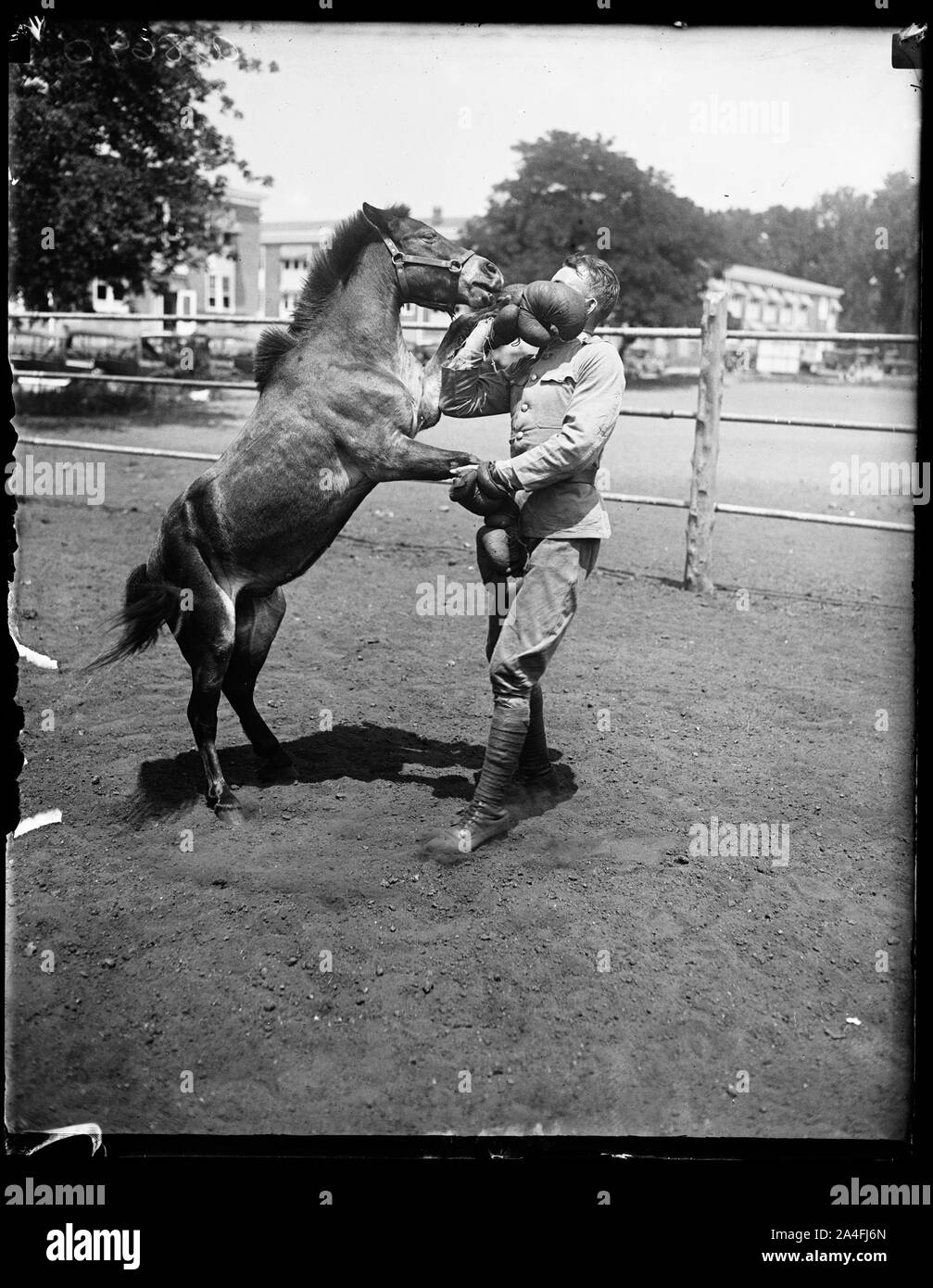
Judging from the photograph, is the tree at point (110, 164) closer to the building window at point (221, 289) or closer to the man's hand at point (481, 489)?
the man's hand at point (481, 489)

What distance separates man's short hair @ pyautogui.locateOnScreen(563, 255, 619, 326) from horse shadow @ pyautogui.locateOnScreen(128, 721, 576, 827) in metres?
1.96

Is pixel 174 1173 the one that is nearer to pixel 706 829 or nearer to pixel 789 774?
pixel 706 829

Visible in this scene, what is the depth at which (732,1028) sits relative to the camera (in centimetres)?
310

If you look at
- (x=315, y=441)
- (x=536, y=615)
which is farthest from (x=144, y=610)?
(x=536, y=615)

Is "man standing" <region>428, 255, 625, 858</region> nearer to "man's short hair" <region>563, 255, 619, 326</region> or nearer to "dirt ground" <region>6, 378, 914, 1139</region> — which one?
"man's short hair" <region>563, 255, 619, 326</region>

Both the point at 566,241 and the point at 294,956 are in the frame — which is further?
the point at 566,241

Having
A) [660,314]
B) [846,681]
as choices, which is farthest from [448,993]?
[660,314]

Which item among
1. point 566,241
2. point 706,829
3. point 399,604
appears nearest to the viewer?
point 706,829

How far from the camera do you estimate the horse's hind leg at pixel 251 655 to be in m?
4.37

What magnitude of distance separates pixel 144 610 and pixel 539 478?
1667mm

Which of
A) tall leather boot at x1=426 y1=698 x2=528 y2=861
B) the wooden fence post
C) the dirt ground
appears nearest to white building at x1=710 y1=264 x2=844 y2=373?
the wooden fence post

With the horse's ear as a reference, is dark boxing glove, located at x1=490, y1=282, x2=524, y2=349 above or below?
below

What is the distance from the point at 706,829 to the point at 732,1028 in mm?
1213

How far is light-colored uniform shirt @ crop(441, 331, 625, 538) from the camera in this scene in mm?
3691
